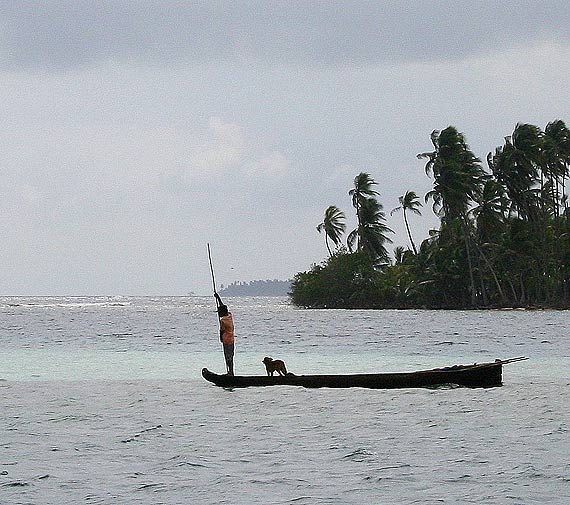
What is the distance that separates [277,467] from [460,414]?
690 centimetres

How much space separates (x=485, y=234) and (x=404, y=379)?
56.3 meters

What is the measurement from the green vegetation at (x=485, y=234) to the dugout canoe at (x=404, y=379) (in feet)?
174

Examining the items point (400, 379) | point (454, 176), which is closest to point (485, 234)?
point (454, 176)

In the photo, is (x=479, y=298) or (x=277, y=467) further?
(x=479, y=298)

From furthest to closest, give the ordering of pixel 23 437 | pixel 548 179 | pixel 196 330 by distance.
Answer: pixel 548 179
pixel 196 330
pixel 23 437

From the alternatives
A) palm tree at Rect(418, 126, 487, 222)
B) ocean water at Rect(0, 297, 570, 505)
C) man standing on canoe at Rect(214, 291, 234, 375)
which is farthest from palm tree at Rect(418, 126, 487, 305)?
man standing on canoe at Rect(214, 291, 234, 375)

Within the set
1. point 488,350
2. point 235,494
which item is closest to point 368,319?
point 488,350

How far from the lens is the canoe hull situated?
90.1 feet

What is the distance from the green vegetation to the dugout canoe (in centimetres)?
5317

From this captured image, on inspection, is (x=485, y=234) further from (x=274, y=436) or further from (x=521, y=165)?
(x=274, y=436)

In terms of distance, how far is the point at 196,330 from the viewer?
67.4 m

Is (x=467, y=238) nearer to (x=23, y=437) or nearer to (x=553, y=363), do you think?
(x=553, y=363)

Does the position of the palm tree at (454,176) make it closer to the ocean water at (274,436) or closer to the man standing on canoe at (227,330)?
the ocean water at (274,436)

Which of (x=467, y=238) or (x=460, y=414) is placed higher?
(x=467, y=238)
